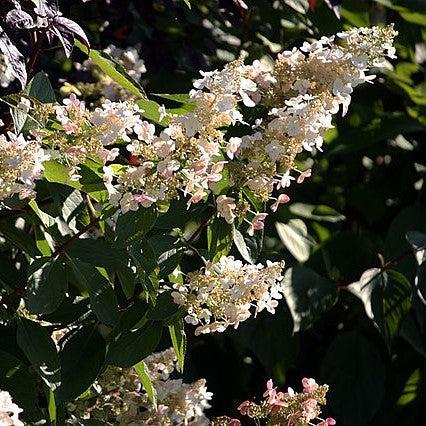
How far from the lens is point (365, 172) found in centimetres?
317

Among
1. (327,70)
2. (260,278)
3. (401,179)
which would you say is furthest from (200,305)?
(401,179)

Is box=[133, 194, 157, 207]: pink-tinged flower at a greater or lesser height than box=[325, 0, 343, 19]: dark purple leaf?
lesser

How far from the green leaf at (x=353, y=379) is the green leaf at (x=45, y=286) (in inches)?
45.7

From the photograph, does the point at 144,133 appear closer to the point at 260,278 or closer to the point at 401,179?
the point at 260,278

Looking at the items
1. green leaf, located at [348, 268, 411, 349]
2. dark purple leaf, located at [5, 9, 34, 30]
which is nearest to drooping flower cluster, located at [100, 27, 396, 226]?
dark purple leaf, located at [5, 9, 34, 30]

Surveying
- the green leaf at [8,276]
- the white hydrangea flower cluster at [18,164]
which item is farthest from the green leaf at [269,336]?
the white hydrangea flower cluster at [18,164]

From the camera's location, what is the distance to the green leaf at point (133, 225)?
54.3 inches

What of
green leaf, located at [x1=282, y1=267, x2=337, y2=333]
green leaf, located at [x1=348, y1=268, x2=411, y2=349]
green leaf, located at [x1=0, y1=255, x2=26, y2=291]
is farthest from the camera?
green leaf, located at [x1=282, y1=267, x2=337, y2=333]

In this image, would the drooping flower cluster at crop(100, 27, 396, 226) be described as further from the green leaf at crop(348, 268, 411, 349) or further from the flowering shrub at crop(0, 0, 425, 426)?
the green leaf at crop(348, 268, 411, 349)

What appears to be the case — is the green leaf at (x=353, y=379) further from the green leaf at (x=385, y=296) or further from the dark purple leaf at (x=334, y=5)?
the dark purple leaf at (x=334, y=5)

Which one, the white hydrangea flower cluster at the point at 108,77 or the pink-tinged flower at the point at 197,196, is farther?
the white hydrangea flower cluster at the point at 108,77

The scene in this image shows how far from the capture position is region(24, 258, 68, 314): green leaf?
1.43m

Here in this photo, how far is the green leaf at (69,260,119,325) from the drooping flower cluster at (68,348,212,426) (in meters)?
0.26

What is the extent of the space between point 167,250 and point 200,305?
98mm
